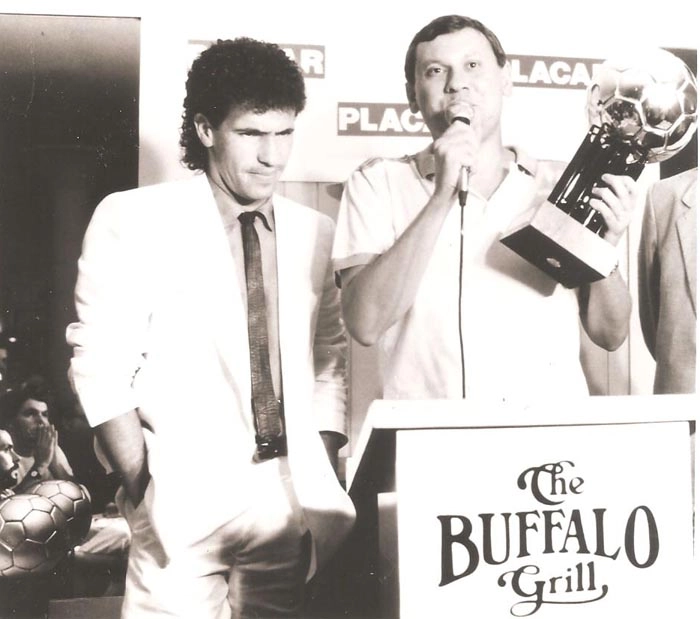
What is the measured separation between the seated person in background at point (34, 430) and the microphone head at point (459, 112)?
0.90 m

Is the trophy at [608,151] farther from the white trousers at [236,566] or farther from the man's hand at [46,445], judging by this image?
the man's hand at [46,445]

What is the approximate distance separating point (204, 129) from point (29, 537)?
2.65 feet

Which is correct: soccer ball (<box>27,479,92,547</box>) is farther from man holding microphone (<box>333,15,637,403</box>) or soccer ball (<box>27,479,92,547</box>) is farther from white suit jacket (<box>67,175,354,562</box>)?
man holding microphone (<box>333,15,637,403</box>)

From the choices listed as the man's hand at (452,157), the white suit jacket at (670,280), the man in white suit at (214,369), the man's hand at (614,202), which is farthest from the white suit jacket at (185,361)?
the white suit jacket at (670,280)

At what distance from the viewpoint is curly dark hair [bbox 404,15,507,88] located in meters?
1.64

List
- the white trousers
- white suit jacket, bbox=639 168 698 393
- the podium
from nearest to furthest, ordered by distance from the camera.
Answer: the podium < the white trousers < white suit jacket, bbox=639 168 698 393

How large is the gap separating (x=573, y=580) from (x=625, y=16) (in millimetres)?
1139

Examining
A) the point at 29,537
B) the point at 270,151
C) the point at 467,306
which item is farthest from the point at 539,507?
the point at 29,537

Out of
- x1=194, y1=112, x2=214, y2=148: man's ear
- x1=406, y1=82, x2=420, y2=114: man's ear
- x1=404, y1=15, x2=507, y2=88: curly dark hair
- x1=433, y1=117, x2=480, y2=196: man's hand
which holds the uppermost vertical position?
x1=404, y1=15, x2=507, y2=88: curly dark hair

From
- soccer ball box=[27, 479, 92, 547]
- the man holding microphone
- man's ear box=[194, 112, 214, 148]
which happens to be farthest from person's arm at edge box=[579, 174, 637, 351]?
soccer ball box=[27, 479, 92, 547]

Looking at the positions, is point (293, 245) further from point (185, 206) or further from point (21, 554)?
point (21, 554)

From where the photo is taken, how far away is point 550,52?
173cm

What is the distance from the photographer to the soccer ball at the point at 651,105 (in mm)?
1505

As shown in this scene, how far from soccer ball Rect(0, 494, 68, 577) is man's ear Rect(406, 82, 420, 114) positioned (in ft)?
3.32
